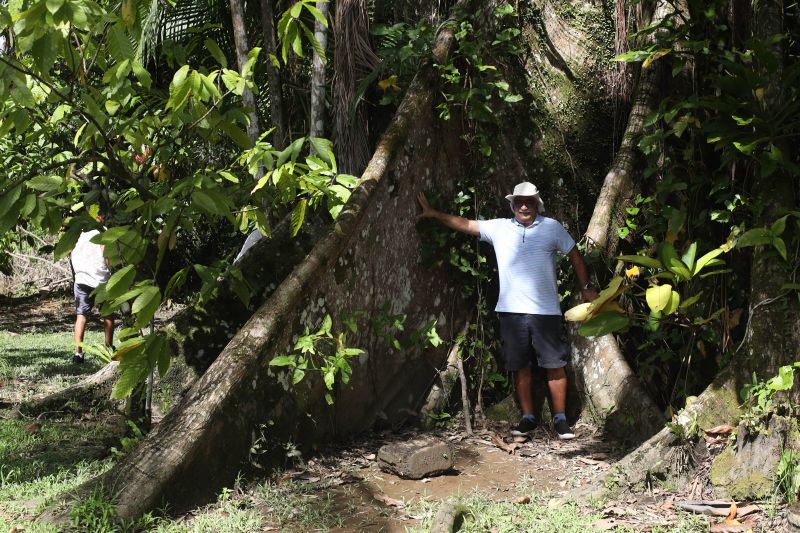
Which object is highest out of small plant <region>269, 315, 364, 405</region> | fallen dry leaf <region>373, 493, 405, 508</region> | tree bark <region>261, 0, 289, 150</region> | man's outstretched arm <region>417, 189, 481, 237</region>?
tree bark <region>261, 0, 289, 150</region>

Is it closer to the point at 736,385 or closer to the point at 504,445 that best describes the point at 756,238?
the point at 736,385

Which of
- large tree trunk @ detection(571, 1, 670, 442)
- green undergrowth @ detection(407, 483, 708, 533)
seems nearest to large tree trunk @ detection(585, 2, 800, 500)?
green undergrowth @ detection(407, 483, 708, 533)

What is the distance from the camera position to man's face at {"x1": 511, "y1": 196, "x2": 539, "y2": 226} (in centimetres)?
624

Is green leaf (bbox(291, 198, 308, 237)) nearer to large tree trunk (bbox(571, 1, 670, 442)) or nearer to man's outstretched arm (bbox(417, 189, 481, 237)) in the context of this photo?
man's outstretched arm (bbox(417, 189, 481, 237))

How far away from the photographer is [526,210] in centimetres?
625

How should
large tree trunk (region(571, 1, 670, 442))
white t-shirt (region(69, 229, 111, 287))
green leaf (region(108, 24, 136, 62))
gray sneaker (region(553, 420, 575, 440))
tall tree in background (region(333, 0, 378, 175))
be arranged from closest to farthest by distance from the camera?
green leaf (region(108, 24, 136, 62)), large tree trunk (region(571, 1, 670, 442)), gray sneaker (region(553, 420, 575, 440)), tall tree in background (region(333, 0, 378, 175)), white t-shirt (region(69, 229, 111, 287))

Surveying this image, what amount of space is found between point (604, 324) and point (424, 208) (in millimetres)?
2037

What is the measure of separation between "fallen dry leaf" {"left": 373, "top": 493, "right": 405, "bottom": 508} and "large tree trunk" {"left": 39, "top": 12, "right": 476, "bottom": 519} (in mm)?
781

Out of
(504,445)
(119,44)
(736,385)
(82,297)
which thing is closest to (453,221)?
(504,445)

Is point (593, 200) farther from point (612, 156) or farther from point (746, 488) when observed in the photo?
point (746, 488)

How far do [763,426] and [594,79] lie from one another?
Result: 3617 millimetres

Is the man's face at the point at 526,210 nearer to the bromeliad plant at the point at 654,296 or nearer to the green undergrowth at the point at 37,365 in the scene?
the bromeliad plant at the point at 654,296

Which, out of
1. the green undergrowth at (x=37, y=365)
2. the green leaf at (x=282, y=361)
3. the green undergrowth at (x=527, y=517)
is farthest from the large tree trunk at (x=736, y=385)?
the green undergrowth at (x=37, y=365)

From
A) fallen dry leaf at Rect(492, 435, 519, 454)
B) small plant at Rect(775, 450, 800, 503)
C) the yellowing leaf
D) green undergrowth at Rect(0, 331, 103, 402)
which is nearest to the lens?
small plant at Rect(775, 450, 800, 503)
